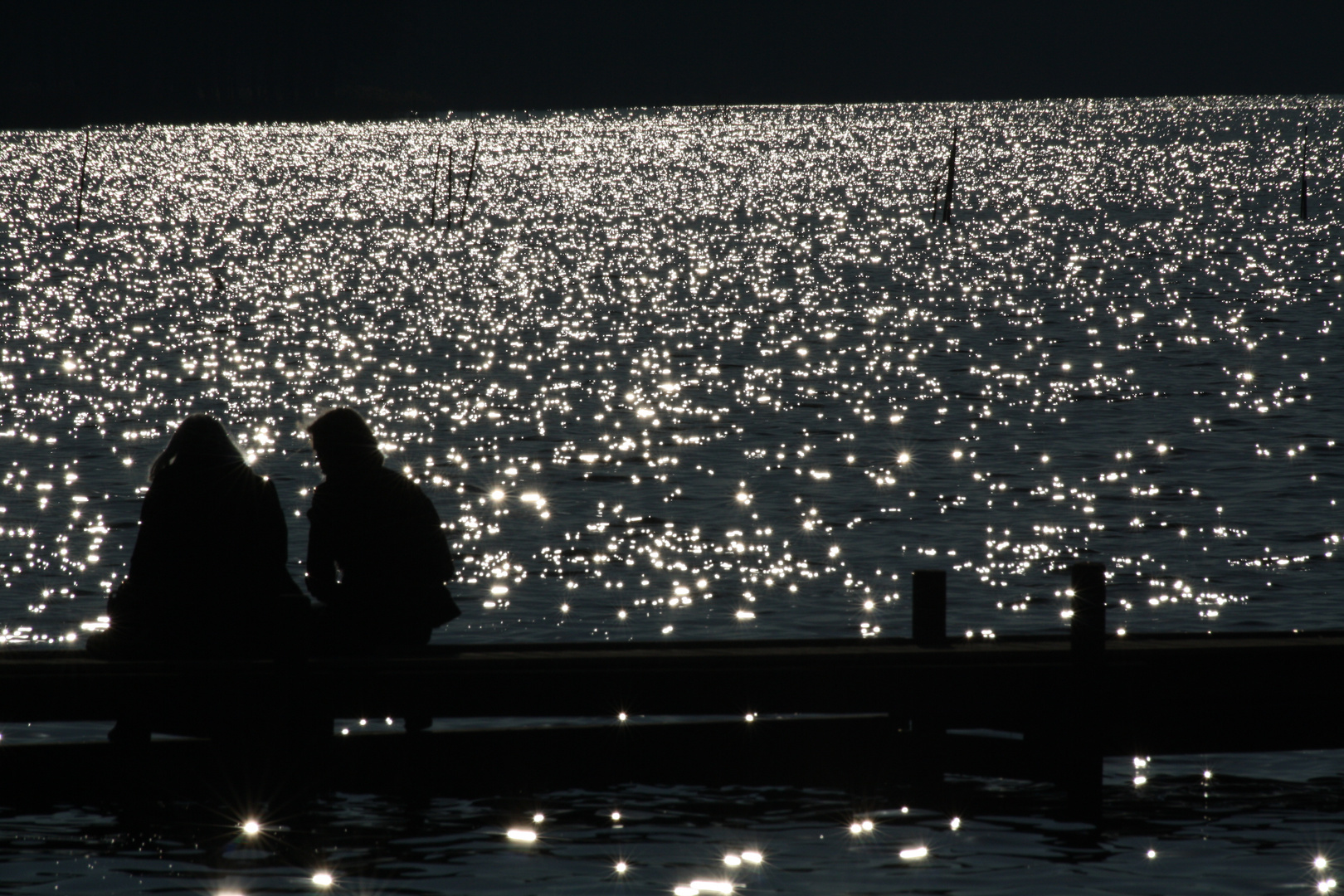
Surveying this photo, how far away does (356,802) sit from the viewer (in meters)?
13.2

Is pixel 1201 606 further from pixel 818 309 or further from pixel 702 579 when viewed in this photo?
pixel 818 309

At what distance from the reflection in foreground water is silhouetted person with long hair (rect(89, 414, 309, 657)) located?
1233mm

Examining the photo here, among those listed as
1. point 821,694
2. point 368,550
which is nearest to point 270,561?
point 368,550

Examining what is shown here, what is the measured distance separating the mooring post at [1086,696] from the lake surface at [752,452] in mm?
418

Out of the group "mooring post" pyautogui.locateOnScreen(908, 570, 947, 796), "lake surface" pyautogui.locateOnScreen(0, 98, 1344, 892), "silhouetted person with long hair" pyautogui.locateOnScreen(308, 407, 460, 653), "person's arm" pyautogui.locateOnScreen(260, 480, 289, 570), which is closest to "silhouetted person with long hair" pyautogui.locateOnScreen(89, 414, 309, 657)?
"person's arm" pyautogui.locateOnScreen(260, 480, 289, 570)

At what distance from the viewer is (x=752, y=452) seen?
33.0 metres

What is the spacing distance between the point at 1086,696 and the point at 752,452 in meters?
20.3

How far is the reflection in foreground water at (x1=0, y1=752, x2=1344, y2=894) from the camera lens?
11750 millimetres

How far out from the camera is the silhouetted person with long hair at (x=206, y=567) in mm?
12047

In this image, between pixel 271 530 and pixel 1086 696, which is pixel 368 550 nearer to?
pixel 271 530


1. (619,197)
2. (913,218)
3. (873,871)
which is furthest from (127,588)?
(619,197)

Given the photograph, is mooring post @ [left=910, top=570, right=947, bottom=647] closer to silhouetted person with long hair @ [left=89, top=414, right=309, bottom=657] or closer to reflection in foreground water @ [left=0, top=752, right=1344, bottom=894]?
reflection in foreground water @ [left=0, top=752, right=1344, bottom=894]

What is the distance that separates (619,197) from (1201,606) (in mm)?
121406

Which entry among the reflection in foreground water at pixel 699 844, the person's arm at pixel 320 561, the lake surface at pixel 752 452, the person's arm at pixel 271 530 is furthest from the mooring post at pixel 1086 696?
the person's arm at pixel 271 530
